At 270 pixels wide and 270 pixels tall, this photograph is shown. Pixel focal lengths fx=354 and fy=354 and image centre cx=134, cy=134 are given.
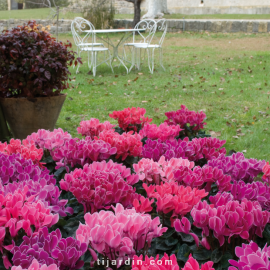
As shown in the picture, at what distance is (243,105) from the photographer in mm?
5570

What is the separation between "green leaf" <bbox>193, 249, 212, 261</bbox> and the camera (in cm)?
130

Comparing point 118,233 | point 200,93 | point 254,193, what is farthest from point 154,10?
point 118,233

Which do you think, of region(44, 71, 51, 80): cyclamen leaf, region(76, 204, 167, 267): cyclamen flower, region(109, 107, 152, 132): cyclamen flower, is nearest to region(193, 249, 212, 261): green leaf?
region(76, 204, 167, 267): cyclamen flower

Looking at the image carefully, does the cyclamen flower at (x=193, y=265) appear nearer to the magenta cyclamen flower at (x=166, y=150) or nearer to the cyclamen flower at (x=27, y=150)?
the magenta cyclamen flower at (x=166, y=150)

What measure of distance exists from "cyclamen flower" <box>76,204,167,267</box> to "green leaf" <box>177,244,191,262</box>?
0.19 meters

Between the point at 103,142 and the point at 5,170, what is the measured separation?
591 mm

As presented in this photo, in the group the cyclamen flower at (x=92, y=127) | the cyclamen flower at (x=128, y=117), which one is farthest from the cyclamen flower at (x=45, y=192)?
the cyclamen flower at (x=128, y=117)

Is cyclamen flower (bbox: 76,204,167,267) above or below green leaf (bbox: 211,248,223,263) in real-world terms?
above

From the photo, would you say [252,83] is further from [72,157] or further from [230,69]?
[72,157]

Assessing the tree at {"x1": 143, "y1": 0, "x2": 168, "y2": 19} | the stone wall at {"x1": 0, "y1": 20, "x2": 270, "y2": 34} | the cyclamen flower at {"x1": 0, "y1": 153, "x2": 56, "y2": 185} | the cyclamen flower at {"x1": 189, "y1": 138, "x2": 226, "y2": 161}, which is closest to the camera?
the cyclamen flower at {"x1": 0, "y1": 153, "x2": 56, "y2": 185}

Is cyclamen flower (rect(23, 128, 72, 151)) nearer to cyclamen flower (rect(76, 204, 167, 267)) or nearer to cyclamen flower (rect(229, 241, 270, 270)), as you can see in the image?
cyclamen flower (rect(76, 204, 167, 267))

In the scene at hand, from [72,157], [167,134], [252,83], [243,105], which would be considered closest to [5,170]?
[72,157]

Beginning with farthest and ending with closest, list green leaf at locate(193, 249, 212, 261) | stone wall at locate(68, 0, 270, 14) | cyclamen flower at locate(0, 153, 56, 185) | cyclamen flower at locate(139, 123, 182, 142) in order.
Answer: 1. stone wall at locate(68, 0, 270, 14)
2. cyclamen flower at locate(139, 123, 182, 142)
3. cyclamen flower at locate(0, 153, 56, 185)
4. green leaf at locate(193, 249, 212, 261)

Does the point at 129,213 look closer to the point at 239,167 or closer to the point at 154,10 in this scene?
the point at 239,167
